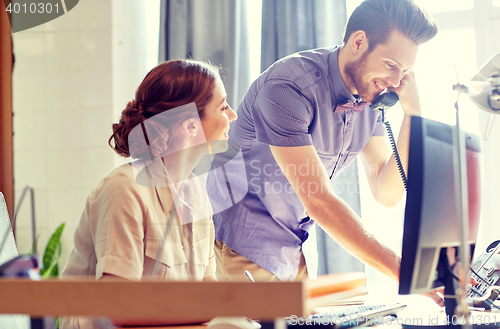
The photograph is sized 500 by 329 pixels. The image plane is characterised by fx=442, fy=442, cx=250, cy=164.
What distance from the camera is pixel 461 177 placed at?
28.3 inches

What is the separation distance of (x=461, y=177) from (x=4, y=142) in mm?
2622

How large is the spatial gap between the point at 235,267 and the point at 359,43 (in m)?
0.87

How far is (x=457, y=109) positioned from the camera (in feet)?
2.40

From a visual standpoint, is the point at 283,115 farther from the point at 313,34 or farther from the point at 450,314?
the point at 313,34

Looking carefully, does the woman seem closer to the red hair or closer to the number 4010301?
the red hair

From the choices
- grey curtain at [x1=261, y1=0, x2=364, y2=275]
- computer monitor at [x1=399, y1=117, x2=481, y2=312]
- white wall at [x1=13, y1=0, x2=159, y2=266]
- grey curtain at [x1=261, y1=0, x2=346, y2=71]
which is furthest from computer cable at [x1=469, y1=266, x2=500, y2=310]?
white wall at [x1=13, y1=0, x2=159, y2=266]

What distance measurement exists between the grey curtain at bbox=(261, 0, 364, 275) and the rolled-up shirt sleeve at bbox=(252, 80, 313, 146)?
3.08ft

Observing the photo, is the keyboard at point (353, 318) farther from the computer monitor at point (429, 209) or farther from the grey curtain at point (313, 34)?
the grey curtain at point (313, 34)

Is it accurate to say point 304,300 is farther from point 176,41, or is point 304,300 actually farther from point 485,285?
point 176,41

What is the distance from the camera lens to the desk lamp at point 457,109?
70cm

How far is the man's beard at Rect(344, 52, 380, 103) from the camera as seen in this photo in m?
1.49

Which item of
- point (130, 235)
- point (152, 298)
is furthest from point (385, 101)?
point (152, 298)

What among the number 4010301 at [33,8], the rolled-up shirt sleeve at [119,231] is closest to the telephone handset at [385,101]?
the rolled-up shirt sleeve at [119,231]

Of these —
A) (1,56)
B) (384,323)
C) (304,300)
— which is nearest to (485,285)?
(384,323)
